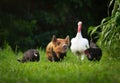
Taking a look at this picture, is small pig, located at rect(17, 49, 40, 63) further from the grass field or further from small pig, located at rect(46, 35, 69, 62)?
the grass field

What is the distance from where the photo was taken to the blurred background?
1878 cm

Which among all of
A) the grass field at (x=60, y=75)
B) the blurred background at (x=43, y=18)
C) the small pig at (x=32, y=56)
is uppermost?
the blurred background at (x=43, y=18)

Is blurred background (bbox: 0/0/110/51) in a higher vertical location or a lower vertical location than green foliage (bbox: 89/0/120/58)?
higher

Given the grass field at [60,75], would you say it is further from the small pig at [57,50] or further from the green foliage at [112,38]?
the small pig at [57,50]

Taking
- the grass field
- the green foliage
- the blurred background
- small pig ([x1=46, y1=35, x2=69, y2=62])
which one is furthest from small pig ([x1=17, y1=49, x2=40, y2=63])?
the blurred background

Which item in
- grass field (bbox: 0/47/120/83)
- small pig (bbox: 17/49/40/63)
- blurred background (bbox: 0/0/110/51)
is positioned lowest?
grass field (bbox: 0/47/120/83)

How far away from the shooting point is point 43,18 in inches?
765

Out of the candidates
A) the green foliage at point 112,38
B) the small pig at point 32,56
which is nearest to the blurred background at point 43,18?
the small pig at point 32,56

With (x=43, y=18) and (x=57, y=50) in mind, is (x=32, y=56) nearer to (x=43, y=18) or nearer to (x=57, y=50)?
(x=57, y=50)

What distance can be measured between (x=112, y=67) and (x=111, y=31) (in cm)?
240

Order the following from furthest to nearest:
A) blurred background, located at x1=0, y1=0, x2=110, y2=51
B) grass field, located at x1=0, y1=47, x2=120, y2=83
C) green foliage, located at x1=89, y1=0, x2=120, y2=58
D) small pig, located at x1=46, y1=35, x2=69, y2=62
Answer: blurred background, located at x1=0, y1=0, x2=110, y2=51
small pig, located at x1=46, y1=35, x2=69, y2=62
green foliage, located at x1=89, y1=0, x2=120, y2=58
grass field, located at x1=0, y1=47, x2=120, y2=83

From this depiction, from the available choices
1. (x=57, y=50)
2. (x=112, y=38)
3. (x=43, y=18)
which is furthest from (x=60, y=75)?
(x=43, y=18)

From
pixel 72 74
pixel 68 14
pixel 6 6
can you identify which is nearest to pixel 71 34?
pixel 68 14

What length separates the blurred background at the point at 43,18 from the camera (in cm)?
1878
